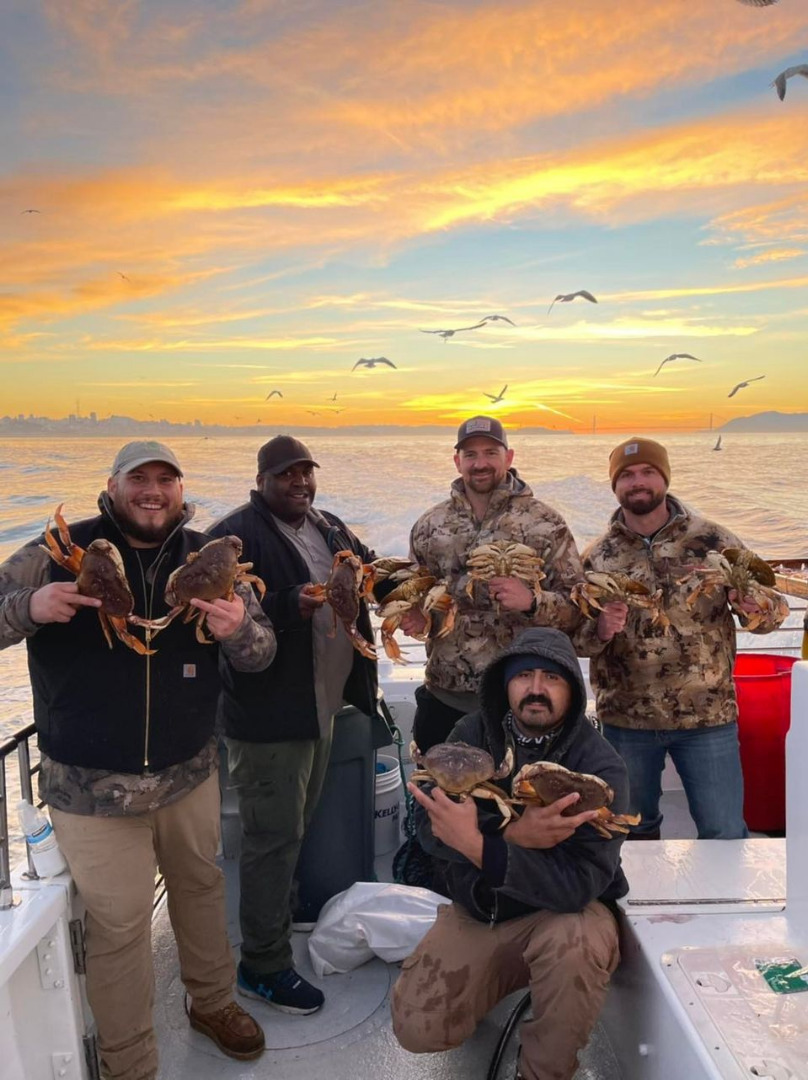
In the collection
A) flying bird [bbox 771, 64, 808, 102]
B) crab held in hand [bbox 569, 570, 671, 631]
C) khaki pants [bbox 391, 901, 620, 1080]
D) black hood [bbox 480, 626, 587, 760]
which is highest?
flying bird [bbox 771, 64, 808, 102]

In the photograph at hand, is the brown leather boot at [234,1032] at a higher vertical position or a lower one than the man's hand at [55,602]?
lower

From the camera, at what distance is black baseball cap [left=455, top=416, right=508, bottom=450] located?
3.82 m

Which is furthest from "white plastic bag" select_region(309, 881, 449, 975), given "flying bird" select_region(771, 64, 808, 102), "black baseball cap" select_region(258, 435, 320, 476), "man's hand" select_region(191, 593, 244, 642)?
"flying bird" select_region(771, 64, 808, 102)

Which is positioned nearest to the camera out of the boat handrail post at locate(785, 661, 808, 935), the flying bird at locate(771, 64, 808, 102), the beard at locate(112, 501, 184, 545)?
the boat handrail post at locate(785, 661, 808, 935)

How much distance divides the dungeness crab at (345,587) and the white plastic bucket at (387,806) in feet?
4.59

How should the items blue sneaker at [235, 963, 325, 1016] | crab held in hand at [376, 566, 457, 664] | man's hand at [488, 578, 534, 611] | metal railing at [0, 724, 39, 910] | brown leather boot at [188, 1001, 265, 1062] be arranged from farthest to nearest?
crab held in hand at [376, 566, 457, 664], man's hand at [488, 578, 534, 611], blue sneaker at [235, 963, 325, 1016], brown leather boot at [188, 1001, 265, 1062], metal railing at [0, 724, 39, 910]

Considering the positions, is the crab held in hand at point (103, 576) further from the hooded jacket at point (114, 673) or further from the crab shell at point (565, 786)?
the crab shell at point (565, 786)

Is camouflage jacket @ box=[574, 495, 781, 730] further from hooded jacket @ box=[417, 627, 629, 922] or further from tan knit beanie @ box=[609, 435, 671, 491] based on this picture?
hooded jacket @ box=[417, 627, 629, 922]

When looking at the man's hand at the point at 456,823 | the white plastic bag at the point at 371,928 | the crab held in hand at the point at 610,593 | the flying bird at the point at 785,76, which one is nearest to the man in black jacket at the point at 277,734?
the white plastic bag at the point at 371,928

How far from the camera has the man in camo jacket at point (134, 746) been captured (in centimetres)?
277

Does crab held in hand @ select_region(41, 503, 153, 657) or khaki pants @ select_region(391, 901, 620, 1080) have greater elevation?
crab held in hand @ select_region(41, 503, 153, 657)

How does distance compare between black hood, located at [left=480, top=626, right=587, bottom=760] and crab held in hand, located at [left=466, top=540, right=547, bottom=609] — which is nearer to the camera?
black hood, located at [left=480, top=626, right=587, bottom=760]

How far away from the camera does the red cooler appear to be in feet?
14.5

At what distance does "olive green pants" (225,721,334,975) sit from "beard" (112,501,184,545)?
0.99 m
